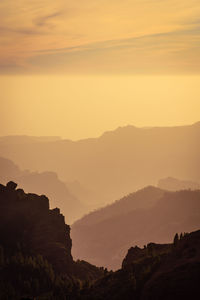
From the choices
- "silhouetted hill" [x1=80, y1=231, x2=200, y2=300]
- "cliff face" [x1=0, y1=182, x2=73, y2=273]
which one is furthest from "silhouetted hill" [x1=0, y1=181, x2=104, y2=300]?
"silhouetted hill" [x1=80, y1=231, x2=200, y2=300]

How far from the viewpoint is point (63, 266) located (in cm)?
14625

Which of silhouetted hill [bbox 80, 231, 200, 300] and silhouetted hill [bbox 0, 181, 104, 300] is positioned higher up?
silhouetted hill [bbox 0, 181, 104, 300]

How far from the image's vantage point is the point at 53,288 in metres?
127

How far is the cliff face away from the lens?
150 meters

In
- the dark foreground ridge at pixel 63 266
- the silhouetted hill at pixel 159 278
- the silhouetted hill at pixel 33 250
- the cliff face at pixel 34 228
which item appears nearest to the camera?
the silhouetted hill at pixel 159 278

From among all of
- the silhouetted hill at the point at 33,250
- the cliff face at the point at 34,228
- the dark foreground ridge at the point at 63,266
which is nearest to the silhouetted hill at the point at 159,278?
the dark foreground ridge at the point at 63,266

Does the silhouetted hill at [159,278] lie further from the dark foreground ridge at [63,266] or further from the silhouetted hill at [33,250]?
the silhouetted hill at [33,250]

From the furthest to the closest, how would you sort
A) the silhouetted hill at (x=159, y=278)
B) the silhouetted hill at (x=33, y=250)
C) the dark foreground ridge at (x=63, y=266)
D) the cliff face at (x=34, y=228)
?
the cliff face at (x=34, y=228) → the silhouetted hill at (x=33, y=250) → the dark foreground ridge at (x=63, y=266) → the silhouetted hill at (x=159, y=278)

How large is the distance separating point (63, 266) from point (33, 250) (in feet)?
33.1

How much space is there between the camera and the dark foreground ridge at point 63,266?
89.3 m

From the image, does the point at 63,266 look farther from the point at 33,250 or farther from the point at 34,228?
the point at 34,228

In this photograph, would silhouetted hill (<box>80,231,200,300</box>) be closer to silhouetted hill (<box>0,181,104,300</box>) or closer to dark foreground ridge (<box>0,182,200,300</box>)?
dark foreground ridge (<box>0,182,200,300</box>)

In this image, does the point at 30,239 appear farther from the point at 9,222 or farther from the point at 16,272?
the point at 16,272

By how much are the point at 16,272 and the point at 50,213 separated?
28813 millimetres
